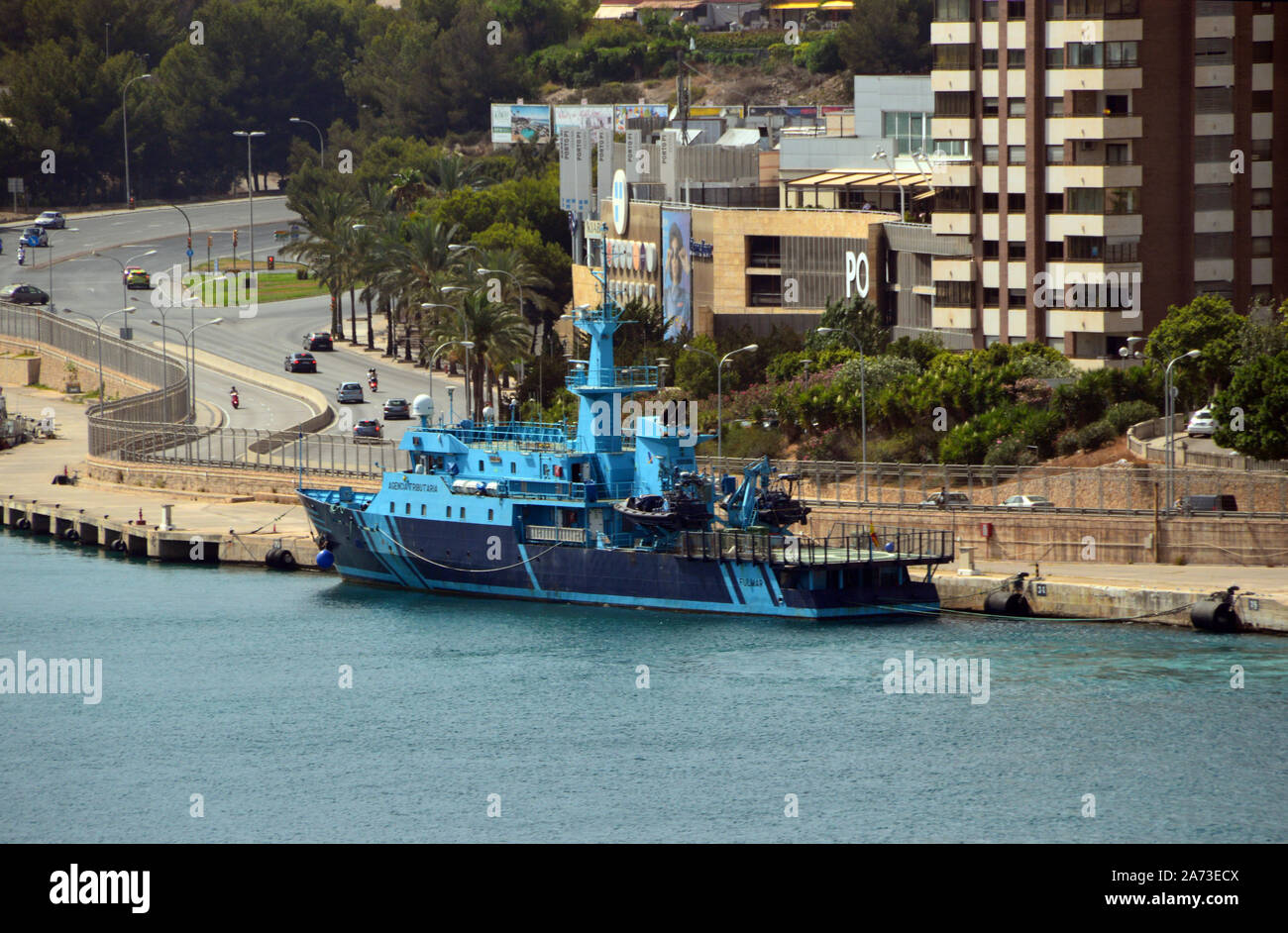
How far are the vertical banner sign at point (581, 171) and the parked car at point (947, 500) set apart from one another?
200 ft

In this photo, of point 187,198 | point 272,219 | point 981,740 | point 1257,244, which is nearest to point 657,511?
point 981,740

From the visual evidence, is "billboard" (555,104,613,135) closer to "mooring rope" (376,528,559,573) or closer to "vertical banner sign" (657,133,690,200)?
"vertical banner sign" (657,133,690,200)

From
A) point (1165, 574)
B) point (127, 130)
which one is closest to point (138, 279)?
point (127, 130)

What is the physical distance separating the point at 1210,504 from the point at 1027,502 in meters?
6.29

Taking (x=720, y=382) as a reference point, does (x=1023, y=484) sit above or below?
below

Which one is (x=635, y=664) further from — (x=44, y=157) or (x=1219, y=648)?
(x=44, y=157)

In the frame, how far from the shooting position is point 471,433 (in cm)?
7612

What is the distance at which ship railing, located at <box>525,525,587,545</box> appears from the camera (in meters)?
71.6

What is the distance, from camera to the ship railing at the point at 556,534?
235 ft

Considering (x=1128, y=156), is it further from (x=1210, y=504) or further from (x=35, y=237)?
(x=35, y=237)

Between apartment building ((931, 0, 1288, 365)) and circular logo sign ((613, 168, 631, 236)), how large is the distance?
30.5 metres

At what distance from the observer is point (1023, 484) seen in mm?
74312

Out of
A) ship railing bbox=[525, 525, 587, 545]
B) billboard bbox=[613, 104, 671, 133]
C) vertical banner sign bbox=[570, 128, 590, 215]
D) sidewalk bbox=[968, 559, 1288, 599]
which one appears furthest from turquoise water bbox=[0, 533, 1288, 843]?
billboard bbox=[613, 104, 671, 133]

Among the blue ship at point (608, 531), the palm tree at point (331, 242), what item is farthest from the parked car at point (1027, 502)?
the palm tree at point (331, 242)
